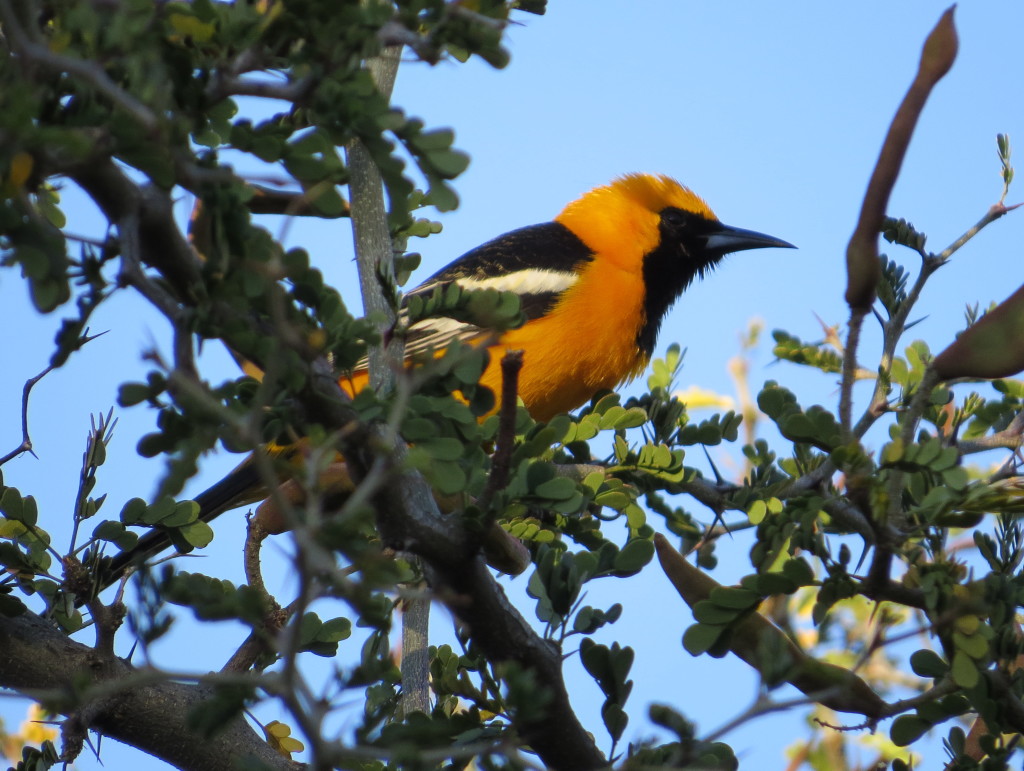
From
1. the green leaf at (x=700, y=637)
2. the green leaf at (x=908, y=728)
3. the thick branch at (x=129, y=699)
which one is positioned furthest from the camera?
the thick branch at (x=129, y=699)

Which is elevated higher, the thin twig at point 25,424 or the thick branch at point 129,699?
the thin twig at point 25,424

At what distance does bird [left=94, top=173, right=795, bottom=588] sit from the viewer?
4.13 meters

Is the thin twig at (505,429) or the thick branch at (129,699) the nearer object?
the thin twig at (505,429)

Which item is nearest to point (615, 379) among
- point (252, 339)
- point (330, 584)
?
point (252, 339)

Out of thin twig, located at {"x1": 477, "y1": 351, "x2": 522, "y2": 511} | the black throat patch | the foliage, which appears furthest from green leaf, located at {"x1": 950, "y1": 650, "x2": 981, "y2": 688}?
the black throat patch

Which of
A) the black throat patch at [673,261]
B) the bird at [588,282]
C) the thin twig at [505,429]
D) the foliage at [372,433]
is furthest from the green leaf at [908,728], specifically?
the black throat patch at [673,261]

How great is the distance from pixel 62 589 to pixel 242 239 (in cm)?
140

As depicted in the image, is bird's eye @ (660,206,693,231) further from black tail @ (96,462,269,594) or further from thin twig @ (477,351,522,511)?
thin twig @ (477,351,522,511)

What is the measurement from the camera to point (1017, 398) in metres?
2.68

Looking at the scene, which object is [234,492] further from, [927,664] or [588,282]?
[927,664]

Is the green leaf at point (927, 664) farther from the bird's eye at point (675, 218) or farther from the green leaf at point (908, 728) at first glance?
the bird's eye at point (675, 218)

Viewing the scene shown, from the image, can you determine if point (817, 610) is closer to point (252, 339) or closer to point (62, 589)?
point (252, 339)

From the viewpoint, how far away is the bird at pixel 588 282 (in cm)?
413

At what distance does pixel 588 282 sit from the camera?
4.50 m
